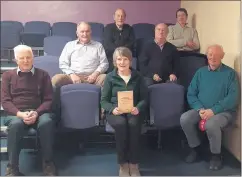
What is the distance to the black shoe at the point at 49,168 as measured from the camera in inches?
110

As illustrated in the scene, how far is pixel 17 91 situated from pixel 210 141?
1.71m

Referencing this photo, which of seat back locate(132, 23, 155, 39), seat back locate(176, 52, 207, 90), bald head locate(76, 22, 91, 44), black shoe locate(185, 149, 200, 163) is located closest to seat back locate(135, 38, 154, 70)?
seat back locate(176, 52, 207, 90)

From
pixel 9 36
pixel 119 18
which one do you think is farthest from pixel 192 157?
pixel 9 36

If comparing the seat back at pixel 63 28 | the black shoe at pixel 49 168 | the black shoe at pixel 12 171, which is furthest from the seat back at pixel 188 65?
the seat back at pixel 63 28

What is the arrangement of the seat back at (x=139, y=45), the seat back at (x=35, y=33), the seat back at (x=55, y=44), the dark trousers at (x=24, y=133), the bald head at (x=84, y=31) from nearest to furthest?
the dark trousers at (x=24, y=133) → the bald head at (x=84, y=31) → the seat back at (x=139, y=45) → the seat back at (x=55, y=44) → the seat back at (x=35, y=33)

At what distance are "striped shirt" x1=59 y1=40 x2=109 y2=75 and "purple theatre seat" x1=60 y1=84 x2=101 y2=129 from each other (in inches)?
19.7

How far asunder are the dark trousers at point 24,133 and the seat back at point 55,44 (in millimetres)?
1454

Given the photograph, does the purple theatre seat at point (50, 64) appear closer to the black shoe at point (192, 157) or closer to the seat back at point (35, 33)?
the seat back at point (35, 33)

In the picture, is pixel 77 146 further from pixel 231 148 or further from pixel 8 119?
pixel 231 148

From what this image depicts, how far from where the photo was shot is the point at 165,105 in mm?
3143

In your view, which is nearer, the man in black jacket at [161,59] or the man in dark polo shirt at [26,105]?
the man in dark polo shirt at [26,105]

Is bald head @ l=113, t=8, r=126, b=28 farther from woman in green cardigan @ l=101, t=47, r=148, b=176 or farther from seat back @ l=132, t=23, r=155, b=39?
woman in green cardigan @ l=101, t=47, r=148, b=176

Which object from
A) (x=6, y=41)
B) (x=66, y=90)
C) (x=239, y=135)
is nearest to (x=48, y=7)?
(x=6, y=41)

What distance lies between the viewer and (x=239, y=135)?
3.04m
